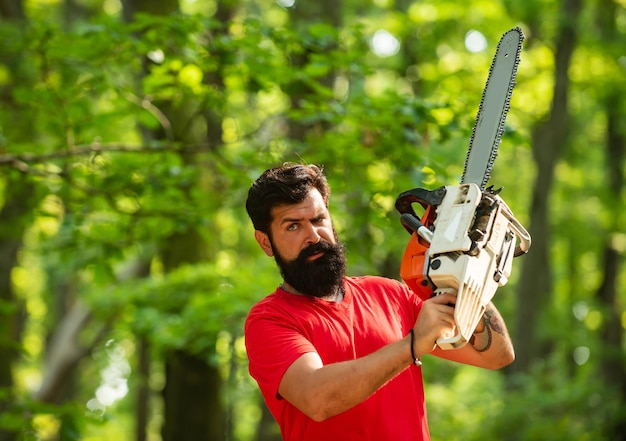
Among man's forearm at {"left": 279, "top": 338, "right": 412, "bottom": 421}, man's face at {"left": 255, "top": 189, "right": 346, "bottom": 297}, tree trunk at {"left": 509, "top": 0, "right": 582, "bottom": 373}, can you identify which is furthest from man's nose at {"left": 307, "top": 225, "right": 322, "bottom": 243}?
tree trunk at {"left": 509, "top": 0, "right": 582, "bottom": 373}

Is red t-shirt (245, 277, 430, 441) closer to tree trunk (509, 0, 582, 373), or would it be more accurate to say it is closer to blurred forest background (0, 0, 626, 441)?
blurred forest background (0, 0, 626, 441)

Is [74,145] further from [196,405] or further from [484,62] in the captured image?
[484,62]

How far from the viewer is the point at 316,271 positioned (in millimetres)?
2801

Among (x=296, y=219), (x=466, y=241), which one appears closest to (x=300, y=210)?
(x=296, y=219)

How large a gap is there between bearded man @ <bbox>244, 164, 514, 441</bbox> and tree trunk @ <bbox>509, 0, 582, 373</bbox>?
9.78 metres

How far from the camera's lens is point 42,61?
530 cm

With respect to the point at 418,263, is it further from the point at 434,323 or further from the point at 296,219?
the point at 296,219

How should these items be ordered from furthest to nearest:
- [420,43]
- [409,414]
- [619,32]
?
[619,32] < [420,43] < [409,414]

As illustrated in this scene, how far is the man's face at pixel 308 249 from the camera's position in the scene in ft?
9.22

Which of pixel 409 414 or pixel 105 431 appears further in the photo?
pixel 105 431

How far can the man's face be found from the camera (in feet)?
9.22

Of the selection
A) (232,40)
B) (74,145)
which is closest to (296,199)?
(232,40)

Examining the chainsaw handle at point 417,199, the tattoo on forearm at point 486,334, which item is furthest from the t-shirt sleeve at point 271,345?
the tattoo on forearm at point 486,334

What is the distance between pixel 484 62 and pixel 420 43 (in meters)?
2.34
